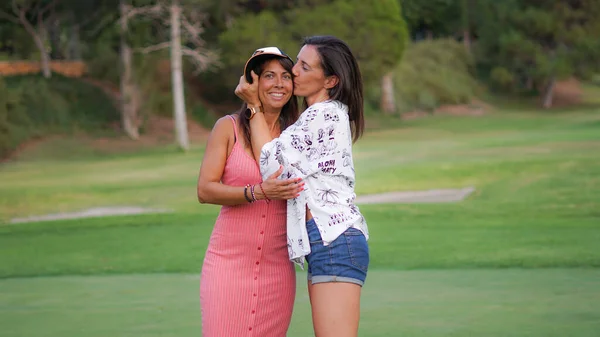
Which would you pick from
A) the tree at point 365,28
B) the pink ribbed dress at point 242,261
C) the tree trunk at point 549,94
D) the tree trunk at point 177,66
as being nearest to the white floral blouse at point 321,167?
the pink ribbed dress at point 242,261

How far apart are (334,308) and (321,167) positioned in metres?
0.54

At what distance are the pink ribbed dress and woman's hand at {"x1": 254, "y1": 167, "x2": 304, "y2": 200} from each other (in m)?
0.22

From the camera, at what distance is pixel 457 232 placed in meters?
12.8

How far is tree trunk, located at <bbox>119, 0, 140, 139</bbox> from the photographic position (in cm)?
3597

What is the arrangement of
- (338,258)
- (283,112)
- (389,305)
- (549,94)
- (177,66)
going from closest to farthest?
1. (338,258)
2. (283,112)
3. (389,305)
4. (177,66)
5. (549,94)

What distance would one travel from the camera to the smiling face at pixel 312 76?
13.4 feet

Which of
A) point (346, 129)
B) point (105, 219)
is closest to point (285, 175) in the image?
point (346, 129)

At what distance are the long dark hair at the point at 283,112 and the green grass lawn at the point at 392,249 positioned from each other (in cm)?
233

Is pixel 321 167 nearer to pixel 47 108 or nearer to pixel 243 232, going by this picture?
pixel 243 232

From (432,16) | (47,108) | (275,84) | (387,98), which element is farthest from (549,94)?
(275,84)

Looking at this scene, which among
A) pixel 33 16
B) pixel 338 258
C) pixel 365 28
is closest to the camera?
pixel 338 258

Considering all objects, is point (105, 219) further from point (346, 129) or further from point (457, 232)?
point (346, 129)

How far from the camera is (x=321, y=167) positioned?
3918 millimetres

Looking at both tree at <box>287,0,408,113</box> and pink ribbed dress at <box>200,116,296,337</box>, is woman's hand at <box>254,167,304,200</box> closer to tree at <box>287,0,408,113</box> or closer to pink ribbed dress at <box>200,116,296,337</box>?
pink ribbed dress at <box>200,116,296,337</box>
